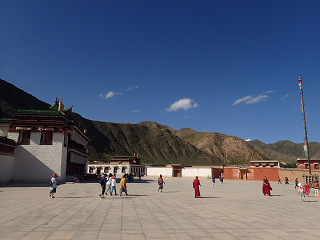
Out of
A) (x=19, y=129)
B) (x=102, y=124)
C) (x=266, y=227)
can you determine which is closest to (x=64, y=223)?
(x=266, y=227)

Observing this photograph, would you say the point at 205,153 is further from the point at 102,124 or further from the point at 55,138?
the point at 55,138

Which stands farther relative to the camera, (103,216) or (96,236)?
(103,216)

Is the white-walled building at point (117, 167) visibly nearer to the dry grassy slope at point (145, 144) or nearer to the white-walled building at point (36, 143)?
the white-walled building at point (36, 143)

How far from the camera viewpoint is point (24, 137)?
30.6m

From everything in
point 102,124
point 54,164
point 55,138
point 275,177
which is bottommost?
point 275,177

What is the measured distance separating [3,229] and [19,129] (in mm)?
27208

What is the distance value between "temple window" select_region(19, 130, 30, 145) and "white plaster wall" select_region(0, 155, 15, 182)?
2.32 m

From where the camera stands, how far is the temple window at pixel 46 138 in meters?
30.7

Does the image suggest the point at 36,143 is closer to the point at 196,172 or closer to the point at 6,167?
the point at 6,167

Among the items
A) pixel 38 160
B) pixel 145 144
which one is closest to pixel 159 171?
pixel 38 160

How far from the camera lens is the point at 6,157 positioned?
91.8 feet

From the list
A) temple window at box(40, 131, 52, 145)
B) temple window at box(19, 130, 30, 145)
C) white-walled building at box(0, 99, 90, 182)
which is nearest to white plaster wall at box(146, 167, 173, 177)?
white-walled building at box(0, 99, 90, 182)

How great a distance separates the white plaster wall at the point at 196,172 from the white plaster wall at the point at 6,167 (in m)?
48.1

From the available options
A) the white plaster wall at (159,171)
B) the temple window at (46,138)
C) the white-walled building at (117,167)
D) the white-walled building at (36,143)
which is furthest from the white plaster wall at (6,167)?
the white plaster wall at (159,171)
